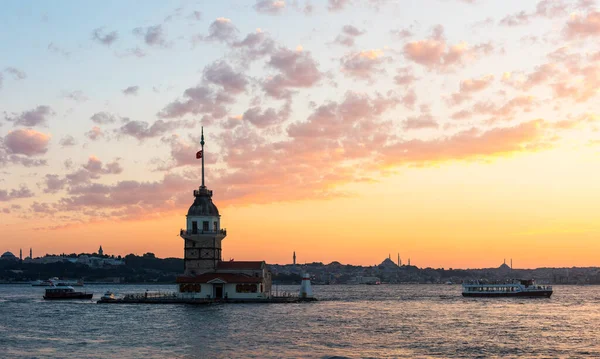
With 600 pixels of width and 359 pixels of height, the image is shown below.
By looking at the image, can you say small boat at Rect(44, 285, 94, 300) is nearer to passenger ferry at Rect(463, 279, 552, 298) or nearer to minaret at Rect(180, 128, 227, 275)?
minaret at Rect(180, 128, 227, 275)

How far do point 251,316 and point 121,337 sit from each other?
70.0 ft

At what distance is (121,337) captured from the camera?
232 ft

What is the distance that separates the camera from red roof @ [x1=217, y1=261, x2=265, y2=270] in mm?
111188

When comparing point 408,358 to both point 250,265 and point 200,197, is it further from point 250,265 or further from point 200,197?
point 200,197

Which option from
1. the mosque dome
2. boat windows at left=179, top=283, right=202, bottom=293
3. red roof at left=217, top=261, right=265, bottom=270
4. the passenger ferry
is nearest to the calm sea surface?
boat windows at left=179, top=283, right=202, bottom=293

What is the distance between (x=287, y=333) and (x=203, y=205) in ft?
152

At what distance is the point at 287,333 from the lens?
72750 millimetres

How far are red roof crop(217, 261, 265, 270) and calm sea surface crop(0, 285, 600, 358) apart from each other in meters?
7.00

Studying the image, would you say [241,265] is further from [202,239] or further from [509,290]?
[509,290]

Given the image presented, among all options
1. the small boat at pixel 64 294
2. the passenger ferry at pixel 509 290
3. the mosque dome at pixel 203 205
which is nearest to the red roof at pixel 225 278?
the mosque dome at pixel 203 205

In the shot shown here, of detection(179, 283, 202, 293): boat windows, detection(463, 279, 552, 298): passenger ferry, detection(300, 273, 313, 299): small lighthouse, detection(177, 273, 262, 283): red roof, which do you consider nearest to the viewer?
detection(177, 273, 262, 283): red roof

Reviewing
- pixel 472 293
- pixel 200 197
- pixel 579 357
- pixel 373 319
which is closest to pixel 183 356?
pixel 579 357

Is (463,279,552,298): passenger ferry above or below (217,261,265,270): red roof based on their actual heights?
below

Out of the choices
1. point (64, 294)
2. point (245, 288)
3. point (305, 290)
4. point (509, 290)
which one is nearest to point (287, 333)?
point (245, 288)
